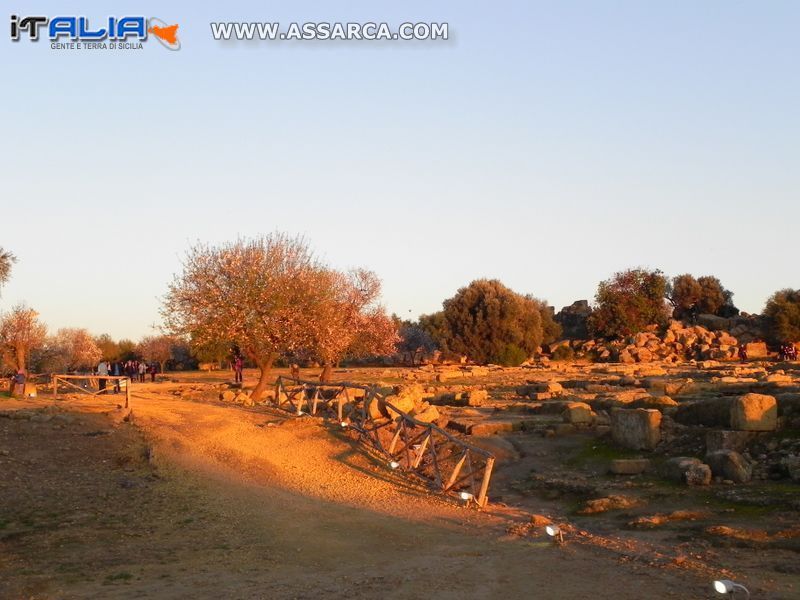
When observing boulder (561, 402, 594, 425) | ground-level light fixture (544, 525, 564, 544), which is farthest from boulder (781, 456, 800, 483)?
boulder (561, 402, 594, 425)

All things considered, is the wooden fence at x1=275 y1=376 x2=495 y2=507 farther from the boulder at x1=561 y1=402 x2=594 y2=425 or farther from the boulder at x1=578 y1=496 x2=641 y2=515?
the boulder at x1=561 y1=402 x2=594 y2=425

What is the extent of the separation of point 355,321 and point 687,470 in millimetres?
28893

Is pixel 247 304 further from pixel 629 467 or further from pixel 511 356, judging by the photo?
pixel 511 356

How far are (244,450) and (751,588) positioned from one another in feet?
42.5

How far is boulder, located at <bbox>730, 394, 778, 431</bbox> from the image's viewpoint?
51.1 feet

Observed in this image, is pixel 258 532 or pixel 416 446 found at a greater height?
pixel 416 446

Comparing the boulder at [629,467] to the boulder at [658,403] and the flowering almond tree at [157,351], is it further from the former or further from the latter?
the flowering almond tree at [157,351]

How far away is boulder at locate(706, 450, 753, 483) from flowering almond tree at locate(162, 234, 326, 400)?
18436 millimetres

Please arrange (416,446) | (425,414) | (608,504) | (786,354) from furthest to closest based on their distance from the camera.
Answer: (786,354) → (425,414) → (416,446) → (608,504)

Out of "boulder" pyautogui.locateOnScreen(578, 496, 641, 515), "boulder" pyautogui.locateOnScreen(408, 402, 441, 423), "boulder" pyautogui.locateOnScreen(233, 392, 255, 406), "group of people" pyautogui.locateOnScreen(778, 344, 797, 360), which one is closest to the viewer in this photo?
"boulder" pyautogui.locateOnScreen(578, 496, 641, 515)

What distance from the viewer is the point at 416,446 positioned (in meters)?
19.9

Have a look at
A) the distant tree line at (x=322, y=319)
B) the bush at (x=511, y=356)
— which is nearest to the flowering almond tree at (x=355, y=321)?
the distant tree line at (x=322, y=319)

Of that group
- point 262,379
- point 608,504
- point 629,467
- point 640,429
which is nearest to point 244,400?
point 262,379

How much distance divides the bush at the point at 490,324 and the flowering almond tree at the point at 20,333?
1227 inches
